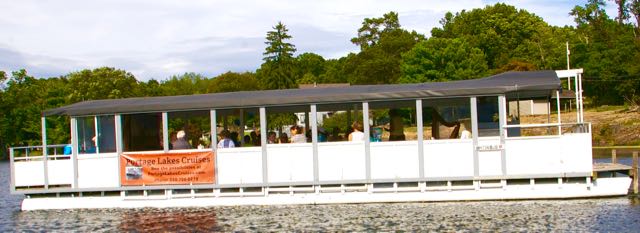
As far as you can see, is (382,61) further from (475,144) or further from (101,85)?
(475,144)

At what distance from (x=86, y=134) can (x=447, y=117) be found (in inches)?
461

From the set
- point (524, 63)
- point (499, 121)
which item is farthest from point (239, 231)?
point (524, 63)

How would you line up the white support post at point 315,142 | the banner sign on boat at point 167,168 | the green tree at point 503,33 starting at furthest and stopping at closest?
the green tree at point 503,33
the banner sign on boat at point 167,168
the white support post at point 315,142

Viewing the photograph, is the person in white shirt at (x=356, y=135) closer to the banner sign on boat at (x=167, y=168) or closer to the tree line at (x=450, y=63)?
the banner sign on boat at (x=167, y=168)

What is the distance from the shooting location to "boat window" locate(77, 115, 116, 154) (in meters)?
26.0

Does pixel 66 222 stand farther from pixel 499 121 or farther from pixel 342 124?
pixel 499 121

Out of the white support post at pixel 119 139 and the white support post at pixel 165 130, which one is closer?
the white support post at pixel 165 130

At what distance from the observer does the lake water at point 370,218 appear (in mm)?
18859

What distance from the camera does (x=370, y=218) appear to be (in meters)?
20.7

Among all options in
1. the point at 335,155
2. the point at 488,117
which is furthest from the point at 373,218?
the point at 488,117

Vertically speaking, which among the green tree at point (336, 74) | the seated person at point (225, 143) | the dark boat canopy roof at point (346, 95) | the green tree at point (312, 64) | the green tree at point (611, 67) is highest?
the green tree at point (312, 64)

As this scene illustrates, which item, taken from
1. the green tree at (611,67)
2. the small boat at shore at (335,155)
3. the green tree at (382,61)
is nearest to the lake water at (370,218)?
the small boat at shore at (335,155)

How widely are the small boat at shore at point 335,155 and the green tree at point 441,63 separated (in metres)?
63.7

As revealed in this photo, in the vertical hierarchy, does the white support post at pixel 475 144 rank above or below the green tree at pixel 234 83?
below
